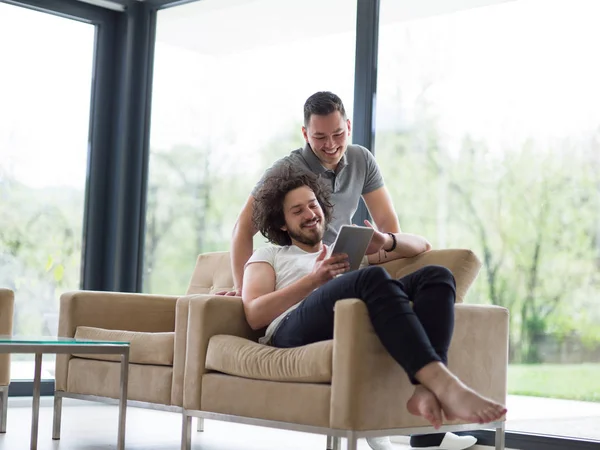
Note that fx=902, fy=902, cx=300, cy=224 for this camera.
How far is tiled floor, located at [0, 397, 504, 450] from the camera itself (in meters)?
3.60

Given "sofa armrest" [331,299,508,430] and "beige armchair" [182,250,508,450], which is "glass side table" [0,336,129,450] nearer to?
"beige armchair" [182,250,508,450]

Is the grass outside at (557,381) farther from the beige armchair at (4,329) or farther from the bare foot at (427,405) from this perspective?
the beige armchair at (4,329)

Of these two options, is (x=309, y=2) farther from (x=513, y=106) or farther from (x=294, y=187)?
(x=294, y=187)

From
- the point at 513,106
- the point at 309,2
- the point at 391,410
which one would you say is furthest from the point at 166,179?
Result: the point at 391,410

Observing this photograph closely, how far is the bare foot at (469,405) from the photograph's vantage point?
232 centimetres

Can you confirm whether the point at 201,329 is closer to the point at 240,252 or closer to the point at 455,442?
the point at 240,252

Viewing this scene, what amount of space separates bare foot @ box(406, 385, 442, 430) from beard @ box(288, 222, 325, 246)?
2.92 ft

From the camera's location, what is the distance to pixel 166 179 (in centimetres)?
545

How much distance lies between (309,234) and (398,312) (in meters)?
0.77

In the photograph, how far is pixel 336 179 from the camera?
11.7ft

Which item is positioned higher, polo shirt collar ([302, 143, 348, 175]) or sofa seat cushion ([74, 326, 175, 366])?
polo shirt collar ([302, 143, 348, 175])

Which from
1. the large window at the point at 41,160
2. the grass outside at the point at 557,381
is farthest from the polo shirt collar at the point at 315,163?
the large window at the point at 41,160

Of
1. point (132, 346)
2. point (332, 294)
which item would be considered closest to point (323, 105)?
point (332, 294)

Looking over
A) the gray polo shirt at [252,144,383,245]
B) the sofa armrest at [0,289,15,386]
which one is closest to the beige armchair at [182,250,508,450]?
the gray polo shirt at [252,144,383,245]
